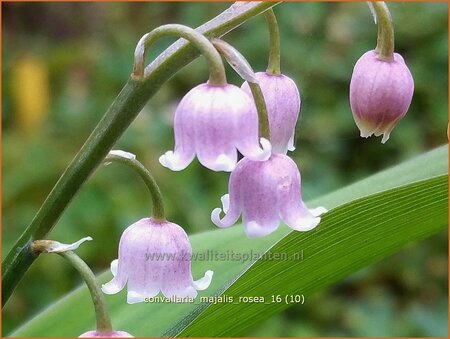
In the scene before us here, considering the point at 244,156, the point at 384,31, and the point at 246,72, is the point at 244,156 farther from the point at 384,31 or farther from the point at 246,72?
the point at 384,31

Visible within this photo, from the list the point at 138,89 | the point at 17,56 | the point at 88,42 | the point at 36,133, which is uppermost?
the point at 88,42

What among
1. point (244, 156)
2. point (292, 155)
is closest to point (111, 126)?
point (244, 156)

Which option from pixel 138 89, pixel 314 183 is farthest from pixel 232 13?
pixel 314 183

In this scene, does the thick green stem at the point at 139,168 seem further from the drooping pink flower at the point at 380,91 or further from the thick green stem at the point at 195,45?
the drooping pink flower at the point at 380,91

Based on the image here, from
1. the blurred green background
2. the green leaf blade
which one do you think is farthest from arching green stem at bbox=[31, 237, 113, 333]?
the blurred green background

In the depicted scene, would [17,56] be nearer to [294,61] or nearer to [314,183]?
[294,61]

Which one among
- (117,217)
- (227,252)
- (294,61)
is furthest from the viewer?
(294,61)
